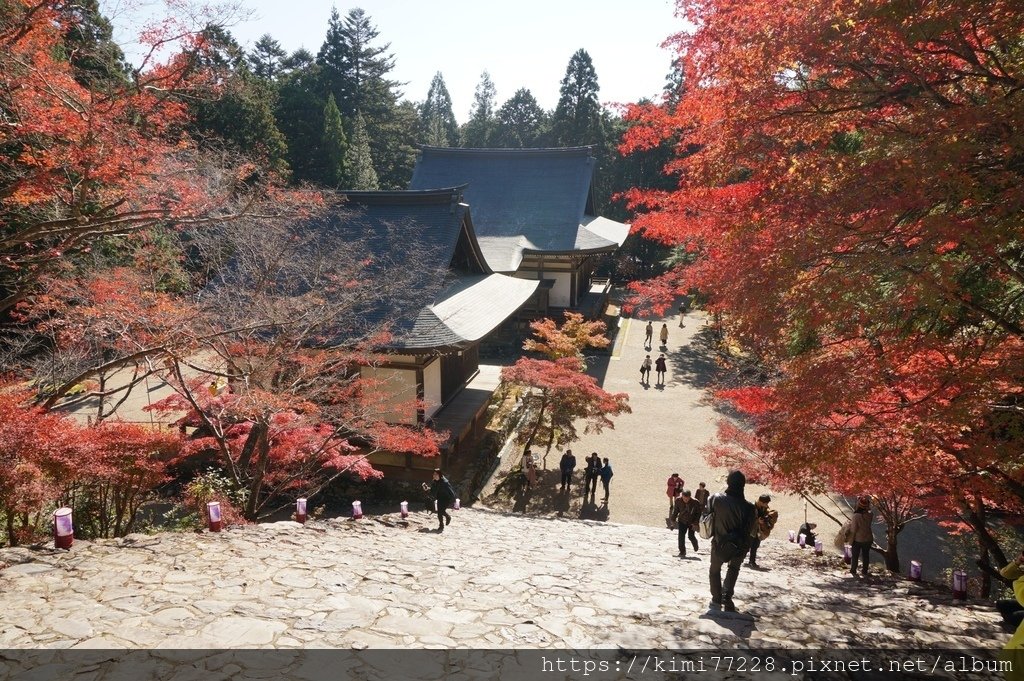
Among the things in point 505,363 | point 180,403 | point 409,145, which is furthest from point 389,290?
point 409,145

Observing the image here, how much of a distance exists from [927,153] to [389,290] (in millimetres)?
11399

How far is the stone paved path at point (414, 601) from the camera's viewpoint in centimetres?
457

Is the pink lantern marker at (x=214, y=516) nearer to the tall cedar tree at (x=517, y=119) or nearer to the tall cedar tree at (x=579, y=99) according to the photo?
the tall cedar tree at (x=579, y=99)

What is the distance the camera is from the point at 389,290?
1399 centimetres

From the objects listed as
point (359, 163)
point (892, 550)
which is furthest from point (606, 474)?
point (359, 163)

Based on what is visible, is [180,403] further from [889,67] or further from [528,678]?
[889,67]

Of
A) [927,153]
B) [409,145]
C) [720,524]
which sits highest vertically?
[409,145]

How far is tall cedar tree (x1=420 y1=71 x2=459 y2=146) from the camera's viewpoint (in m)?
68.7

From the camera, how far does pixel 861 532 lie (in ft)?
26.5

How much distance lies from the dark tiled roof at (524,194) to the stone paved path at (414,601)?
18358 mm

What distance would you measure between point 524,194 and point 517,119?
38.1 metres

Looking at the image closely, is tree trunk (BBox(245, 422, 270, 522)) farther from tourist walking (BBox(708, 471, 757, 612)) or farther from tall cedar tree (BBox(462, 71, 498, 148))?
tall cedar tree (BBox(462, 71, 498, 148))

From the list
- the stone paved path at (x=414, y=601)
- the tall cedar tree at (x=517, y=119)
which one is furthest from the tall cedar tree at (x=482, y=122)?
the stone paved path at (x=414, y=601)

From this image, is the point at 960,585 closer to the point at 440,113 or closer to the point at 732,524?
the point at 732,524
